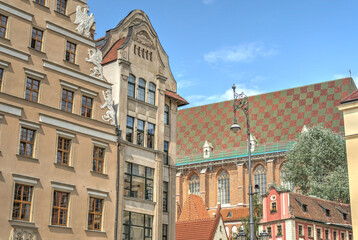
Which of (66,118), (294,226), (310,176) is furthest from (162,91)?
(310,176)

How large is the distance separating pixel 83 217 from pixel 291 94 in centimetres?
5263

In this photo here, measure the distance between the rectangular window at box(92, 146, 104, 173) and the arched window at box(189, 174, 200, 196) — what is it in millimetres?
46773

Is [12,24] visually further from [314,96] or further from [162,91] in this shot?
[314,96]

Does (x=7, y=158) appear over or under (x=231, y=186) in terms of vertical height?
under

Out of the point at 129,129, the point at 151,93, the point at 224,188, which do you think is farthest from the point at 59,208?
the point at 224,188

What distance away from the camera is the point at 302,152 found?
5838cm

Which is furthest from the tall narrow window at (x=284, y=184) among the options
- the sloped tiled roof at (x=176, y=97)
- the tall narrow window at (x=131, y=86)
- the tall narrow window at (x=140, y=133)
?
the tall narrow window at (x=131, y=86)

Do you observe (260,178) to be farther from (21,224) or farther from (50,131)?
(21,224)

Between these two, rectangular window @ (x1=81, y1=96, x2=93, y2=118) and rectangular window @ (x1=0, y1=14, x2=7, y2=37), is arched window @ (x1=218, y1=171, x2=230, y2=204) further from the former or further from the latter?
rectangular window @ (x1=0, y1=14, x2=7, y2=37)

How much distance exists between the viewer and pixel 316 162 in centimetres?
5700

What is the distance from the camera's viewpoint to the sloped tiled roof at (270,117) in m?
68.8

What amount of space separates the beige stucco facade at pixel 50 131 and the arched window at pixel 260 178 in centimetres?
4205

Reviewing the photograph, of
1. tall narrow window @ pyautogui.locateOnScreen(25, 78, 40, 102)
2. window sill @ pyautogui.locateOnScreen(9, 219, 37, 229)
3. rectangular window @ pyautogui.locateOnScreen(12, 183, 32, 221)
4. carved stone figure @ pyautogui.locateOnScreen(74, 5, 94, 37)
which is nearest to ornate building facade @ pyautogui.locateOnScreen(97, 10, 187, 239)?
carved stone figure @ pyautogui.locateOnScreen(74, 5, 94, 37)

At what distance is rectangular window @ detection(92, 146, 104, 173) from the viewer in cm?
2667
